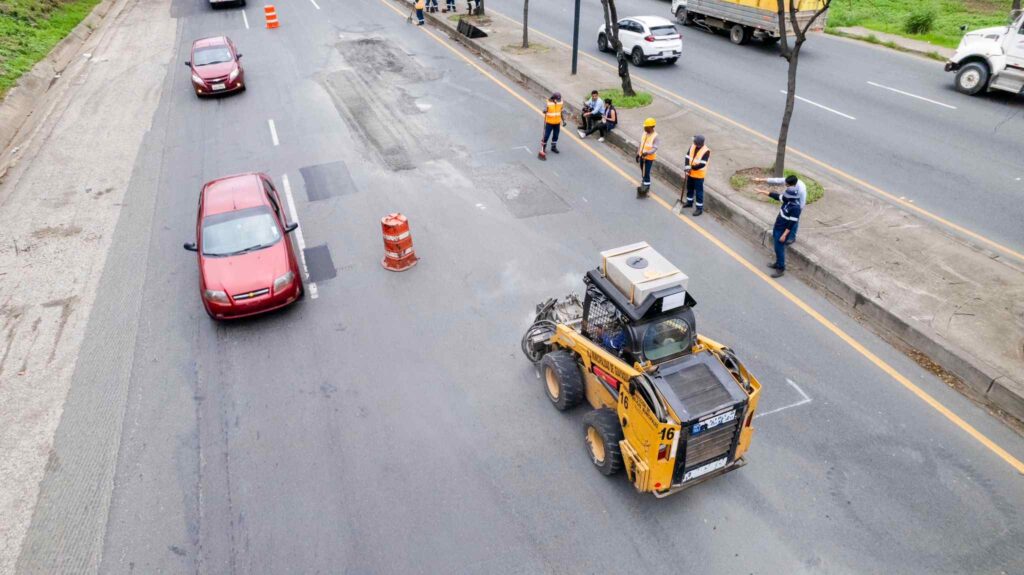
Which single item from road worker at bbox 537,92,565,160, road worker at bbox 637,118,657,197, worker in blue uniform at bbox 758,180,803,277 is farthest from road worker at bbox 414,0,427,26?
worker in blue uniform at bbox 758,180,803,277

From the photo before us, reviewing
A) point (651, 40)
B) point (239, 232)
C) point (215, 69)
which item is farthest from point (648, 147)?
point (215, 69)

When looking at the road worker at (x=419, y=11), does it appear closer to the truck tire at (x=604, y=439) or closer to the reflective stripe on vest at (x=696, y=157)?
the reflective stripe on vest at (x=696, y=157)

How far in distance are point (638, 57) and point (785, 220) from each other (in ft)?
45.2

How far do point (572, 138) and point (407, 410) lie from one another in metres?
10.0

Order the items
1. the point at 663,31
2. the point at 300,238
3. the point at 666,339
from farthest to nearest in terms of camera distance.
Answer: the point at 663,31 → the point at 300,238 → the point at 666,339

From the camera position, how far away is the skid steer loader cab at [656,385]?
5684mm

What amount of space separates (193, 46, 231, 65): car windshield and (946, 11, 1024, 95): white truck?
75.5 ft

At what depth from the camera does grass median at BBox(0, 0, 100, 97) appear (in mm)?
19594

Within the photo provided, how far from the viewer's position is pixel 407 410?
7.59 m

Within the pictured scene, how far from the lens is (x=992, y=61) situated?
677 inches

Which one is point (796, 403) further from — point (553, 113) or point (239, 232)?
point (553, 113)

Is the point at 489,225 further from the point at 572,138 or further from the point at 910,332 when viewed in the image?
the point at 910,332

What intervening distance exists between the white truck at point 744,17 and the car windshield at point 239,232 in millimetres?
19468

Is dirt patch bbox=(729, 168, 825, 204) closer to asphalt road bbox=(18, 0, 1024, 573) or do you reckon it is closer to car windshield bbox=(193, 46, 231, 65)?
asphalt road bbox=(18, 0, 1024, 573)
